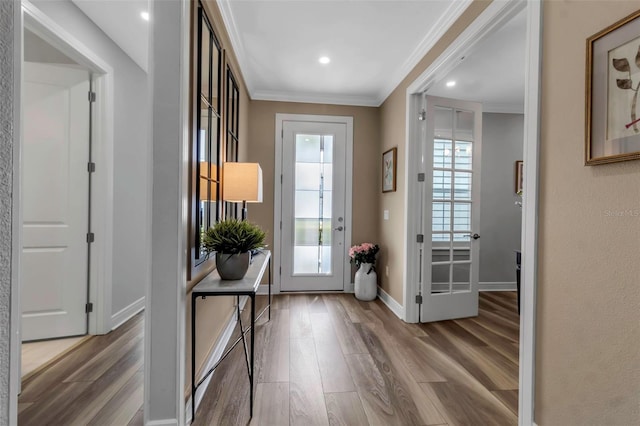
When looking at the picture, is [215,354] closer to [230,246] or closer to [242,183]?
[230,246]

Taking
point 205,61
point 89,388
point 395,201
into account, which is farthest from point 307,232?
point 89,388

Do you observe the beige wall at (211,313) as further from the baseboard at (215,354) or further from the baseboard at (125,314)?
the baseboard at (125,314)

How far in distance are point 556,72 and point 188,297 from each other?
6.97 feet

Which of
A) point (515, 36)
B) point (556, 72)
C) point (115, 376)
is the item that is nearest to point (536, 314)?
point (556, 72)

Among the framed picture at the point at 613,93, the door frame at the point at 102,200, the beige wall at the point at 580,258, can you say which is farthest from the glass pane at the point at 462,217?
the door frame at the point at 102,200

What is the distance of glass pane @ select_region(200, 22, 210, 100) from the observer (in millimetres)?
1795

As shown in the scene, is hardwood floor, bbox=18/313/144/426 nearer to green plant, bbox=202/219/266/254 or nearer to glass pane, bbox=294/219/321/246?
green plant, bbox=202/219/266/254

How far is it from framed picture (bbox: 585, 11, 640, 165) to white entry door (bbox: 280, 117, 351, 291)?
289cm

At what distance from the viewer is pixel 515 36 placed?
2.43 m

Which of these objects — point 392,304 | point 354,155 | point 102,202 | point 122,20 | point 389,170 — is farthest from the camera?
point 354,155

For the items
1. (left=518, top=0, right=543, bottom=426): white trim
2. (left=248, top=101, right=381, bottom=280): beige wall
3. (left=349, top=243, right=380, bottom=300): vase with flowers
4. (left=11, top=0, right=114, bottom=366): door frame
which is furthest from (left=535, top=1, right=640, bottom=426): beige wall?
(left=11, top=0, right=114, bottom=366): door frame

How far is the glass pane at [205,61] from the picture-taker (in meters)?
1.79

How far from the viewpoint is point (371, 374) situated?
2.05 metres

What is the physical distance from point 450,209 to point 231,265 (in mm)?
2348
